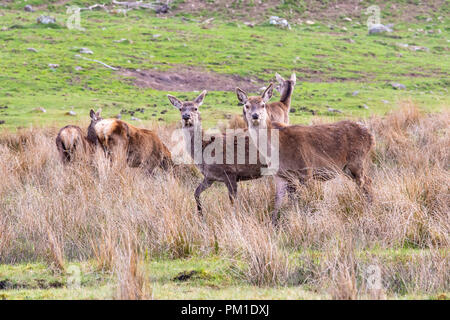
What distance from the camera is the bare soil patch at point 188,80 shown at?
20.8 meters

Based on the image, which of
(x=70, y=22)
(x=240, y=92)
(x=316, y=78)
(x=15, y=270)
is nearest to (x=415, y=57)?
(x=316, y=78)

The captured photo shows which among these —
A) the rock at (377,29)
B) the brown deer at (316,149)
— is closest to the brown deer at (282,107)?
the brown deer at (316,149)

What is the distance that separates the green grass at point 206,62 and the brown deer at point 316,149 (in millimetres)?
5847

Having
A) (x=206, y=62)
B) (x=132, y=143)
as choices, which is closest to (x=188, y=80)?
(x=206, y=62)

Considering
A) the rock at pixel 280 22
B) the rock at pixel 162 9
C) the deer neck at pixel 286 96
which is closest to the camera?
the deer neck at pixel 286 96

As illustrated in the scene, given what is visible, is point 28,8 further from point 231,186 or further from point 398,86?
point 231,186

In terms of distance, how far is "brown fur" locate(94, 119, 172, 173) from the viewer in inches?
445

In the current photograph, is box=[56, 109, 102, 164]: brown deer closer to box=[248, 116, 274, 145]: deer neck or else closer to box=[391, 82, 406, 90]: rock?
box=[248, 116, 274, 145]: deer neck

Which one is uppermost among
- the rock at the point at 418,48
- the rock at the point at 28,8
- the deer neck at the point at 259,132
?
the rock at the point at 28,8

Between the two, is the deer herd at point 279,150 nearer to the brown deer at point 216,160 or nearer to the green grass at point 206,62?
the brown deer at point 216,160

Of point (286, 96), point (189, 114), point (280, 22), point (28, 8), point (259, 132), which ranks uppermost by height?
point (28, 8)

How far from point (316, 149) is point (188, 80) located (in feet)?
44.4

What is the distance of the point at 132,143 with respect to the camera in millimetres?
11461
